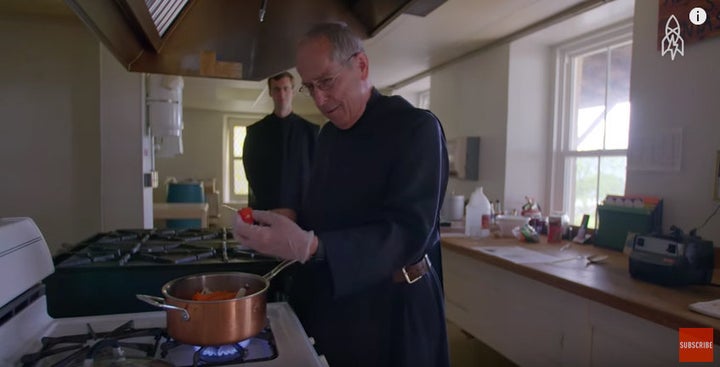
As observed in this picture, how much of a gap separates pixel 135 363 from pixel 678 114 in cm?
204

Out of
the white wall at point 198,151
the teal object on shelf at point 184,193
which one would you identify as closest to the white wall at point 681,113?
the teal object on shelf at point 184,193

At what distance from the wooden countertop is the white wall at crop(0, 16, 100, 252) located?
2500 mm

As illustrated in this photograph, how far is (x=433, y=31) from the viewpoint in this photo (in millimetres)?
2648

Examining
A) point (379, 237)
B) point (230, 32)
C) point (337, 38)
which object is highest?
point (230, 32)

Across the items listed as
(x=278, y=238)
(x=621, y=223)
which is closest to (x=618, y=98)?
(x=621, y=223)

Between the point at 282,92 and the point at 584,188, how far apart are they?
6.21ft

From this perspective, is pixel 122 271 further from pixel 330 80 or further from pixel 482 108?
pixel 482 108

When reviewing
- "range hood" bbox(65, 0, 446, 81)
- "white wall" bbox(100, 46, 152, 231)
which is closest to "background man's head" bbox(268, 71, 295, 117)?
"range hood" bbox(65, 0, 446, 81)

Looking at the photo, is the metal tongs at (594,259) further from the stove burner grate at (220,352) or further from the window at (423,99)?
the window at (423,99)

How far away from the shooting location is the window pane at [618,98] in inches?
89.4

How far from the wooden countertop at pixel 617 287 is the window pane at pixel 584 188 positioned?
647mm

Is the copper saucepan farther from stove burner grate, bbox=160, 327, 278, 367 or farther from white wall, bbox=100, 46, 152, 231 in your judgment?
white wall, bbox=100, 46, 152, 231

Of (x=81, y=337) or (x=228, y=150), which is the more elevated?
(x=228, y=150)

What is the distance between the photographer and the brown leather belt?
92cm
